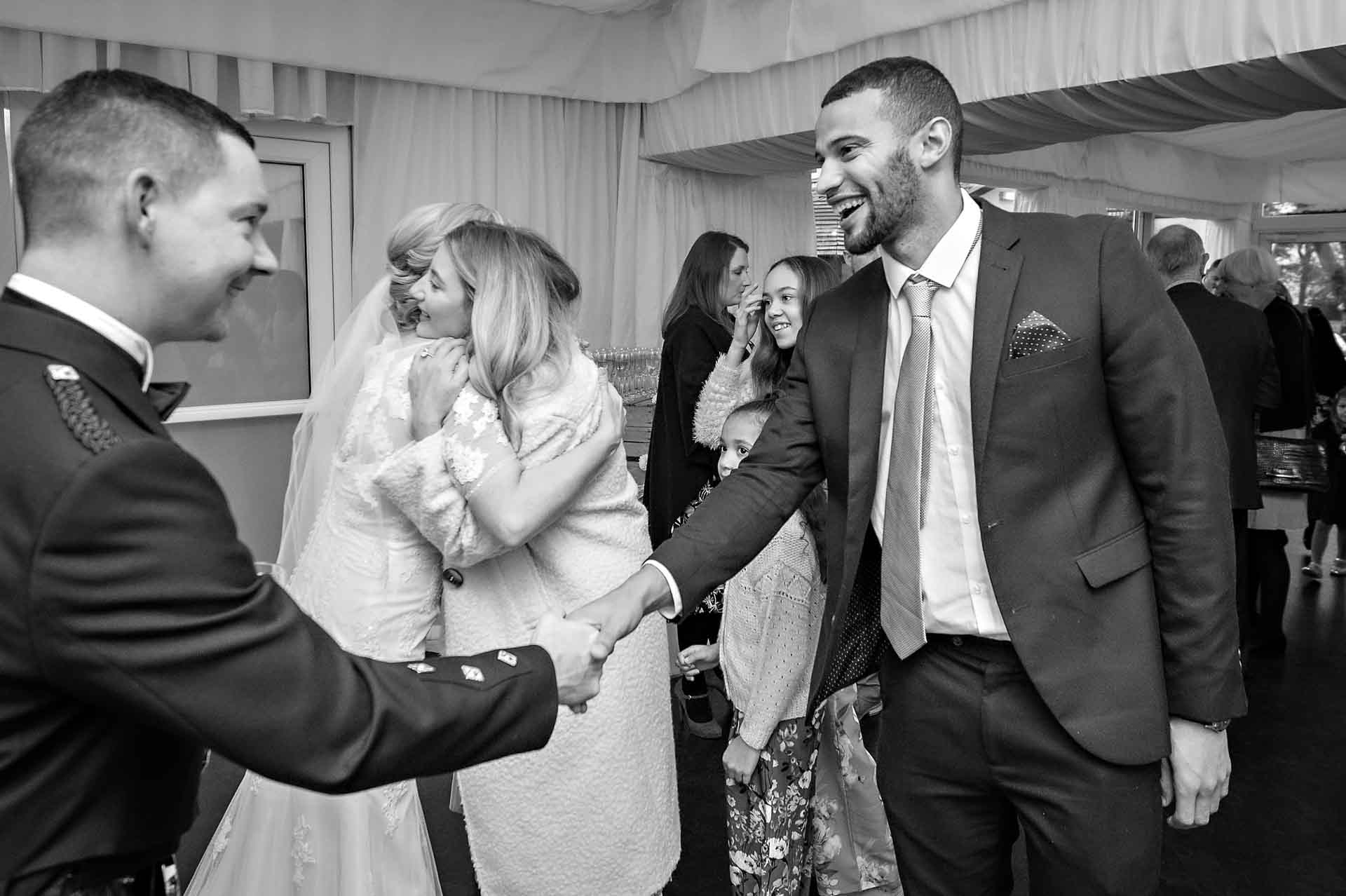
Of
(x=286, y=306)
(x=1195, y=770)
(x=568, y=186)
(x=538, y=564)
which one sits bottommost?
(x=1195, y=770)

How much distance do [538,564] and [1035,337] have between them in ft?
3.26

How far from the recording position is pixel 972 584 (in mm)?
1619

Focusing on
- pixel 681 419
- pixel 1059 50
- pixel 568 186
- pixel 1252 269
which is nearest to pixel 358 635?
pixel 681 419

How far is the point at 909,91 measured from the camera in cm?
163

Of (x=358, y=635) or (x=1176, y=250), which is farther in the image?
(x=1176, y=250)

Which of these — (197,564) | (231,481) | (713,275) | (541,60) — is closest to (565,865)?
(197,564)

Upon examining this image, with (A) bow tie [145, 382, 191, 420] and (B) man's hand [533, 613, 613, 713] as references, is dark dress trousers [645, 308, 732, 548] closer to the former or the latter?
(B) man's hand [533, 613, 613, 713]

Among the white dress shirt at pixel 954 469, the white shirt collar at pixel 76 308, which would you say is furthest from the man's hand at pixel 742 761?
the white shirt collar at pixel 76 308

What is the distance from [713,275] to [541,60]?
Answer: 1940 millimetres

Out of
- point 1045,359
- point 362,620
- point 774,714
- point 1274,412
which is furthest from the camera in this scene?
point 1274,412

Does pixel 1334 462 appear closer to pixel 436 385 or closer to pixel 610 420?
pixel 610 420

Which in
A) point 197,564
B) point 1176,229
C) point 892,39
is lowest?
point 197,564

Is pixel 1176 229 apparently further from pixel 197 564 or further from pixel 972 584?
pixel 197 564

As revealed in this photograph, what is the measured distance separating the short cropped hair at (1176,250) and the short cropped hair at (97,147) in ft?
12.9
